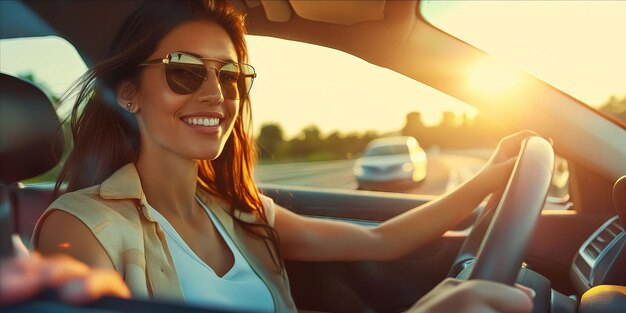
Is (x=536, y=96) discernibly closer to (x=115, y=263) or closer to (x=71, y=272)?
(x=115, y=263)

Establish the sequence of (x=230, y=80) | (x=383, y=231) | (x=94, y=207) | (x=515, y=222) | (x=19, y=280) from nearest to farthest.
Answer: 1. (x=19, y=280)
2. (x=515, y=222)
3. (x=94, y=207)
4. (x=230, y=80)
5. (x=383, y=231)

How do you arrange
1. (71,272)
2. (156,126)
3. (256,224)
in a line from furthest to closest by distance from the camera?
1. (256,224)
2. (156,126)
3. (71,272)

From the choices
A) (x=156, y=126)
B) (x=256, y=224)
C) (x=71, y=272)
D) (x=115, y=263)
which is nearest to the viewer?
(x=71, y=272)

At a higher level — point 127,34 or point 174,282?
point 127,34

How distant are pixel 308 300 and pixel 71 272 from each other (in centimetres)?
178

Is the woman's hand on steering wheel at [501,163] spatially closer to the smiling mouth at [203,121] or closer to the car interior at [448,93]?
the car interior at [448,93]

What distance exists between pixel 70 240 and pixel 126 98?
1.75 ft

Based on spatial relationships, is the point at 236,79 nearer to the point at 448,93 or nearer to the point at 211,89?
the point at 211,89

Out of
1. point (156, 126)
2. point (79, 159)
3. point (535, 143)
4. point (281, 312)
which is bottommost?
point (281, 312)

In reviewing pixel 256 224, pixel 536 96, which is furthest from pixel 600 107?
pixel 256 224

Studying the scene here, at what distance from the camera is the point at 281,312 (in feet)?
6.64

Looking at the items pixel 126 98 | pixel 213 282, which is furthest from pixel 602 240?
pixel 126 98

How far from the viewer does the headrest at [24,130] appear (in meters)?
1.45

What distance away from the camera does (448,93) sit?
2.16 metres
